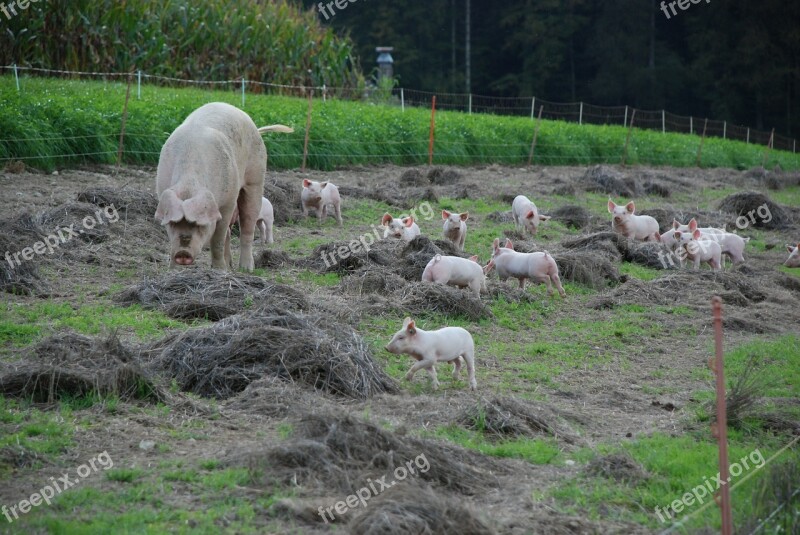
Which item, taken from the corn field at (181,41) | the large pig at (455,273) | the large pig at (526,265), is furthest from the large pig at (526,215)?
the corn field at (181,41)

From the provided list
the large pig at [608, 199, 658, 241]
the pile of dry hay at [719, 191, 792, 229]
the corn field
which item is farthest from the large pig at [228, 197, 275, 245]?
A: the corn field

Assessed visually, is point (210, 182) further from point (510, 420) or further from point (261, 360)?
point (510, 420)

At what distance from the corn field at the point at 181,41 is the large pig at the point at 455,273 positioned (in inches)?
528

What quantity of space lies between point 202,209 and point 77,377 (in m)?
2.90

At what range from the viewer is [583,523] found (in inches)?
185

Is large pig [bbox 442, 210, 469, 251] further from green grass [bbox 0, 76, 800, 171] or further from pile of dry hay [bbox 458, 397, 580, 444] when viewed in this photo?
pile of dry hay [bbox 458, 397, 580, 444]

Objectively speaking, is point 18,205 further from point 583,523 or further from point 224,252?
point 583,523

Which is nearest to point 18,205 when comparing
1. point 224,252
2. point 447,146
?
point 224,252

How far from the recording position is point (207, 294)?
827 centimetres

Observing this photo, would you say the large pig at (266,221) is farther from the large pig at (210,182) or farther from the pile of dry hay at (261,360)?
the pile of dry hay at (261,360)

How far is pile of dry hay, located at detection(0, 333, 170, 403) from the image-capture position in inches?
231

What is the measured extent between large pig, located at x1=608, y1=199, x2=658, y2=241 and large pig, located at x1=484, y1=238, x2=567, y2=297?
144 inches

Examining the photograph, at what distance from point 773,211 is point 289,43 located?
45.8 feet

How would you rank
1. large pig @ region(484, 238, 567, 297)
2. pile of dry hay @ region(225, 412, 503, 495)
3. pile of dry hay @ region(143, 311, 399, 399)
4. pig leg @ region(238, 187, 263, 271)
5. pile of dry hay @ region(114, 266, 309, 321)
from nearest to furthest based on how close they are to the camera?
pile of dry hay @ region(225, 412, 503, 495) < pile of dry hay @ region(143, 311, 399, 399) < pile of dry hay @ region(114, 266, 309, 321) < large pig @ region(484, 238, 567, 297) < pig leg @ region(238, 187, 263, 271)
